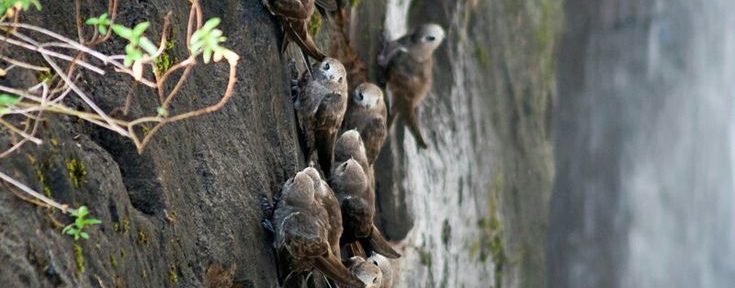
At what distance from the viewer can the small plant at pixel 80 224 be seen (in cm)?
428

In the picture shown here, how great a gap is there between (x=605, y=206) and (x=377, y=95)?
274 inches

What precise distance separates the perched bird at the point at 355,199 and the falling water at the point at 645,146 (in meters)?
6.76

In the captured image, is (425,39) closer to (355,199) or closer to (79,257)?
(355,199)

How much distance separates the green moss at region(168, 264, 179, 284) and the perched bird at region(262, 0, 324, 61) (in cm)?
186

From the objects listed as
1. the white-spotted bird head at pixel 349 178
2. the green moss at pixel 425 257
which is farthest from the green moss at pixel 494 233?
the white-spotted bird head at pixel 349 178

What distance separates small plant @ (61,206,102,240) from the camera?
428cm

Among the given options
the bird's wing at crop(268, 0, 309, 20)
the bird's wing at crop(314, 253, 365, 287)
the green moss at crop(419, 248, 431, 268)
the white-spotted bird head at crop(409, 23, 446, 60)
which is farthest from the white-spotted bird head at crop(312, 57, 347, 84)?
the green moss at crop(419, 248, 431, 268)

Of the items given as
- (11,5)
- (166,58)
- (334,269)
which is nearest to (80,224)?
(11,5)

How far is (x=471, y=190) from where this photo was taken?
11.1 m

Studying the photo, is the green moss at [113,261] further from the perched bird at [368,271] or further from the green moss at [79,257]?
the perched bird at [368,271]

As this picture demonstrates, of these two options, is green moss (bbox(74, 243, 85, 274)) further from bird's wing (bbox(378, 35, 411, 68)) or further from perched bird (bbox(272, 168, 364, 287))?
bird's wing (bbox(378, 35, 411, 68))

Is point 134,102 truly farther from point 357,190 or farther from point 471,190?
point 471,190

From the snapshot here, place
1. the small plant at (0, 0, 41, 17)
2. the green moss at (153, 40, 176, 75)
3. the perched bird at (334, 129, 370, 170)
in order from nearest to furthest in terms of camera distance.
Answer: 1. the small plant at (0, 0, 41, 17)
2. the green moss at (153, 40, 176, 75)
3. the perched bird at (334, 129, 370, 170)

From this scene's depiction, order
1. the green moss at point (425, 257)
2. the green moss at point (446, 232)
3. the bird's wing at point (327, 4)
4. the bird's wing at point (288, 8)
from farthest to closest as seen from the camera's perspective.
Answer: the green moss at point (446, 232) → the green moss at point (425, 257) → the bird's wing at point (327, 4) → the bird's wing at point (288, 8)
